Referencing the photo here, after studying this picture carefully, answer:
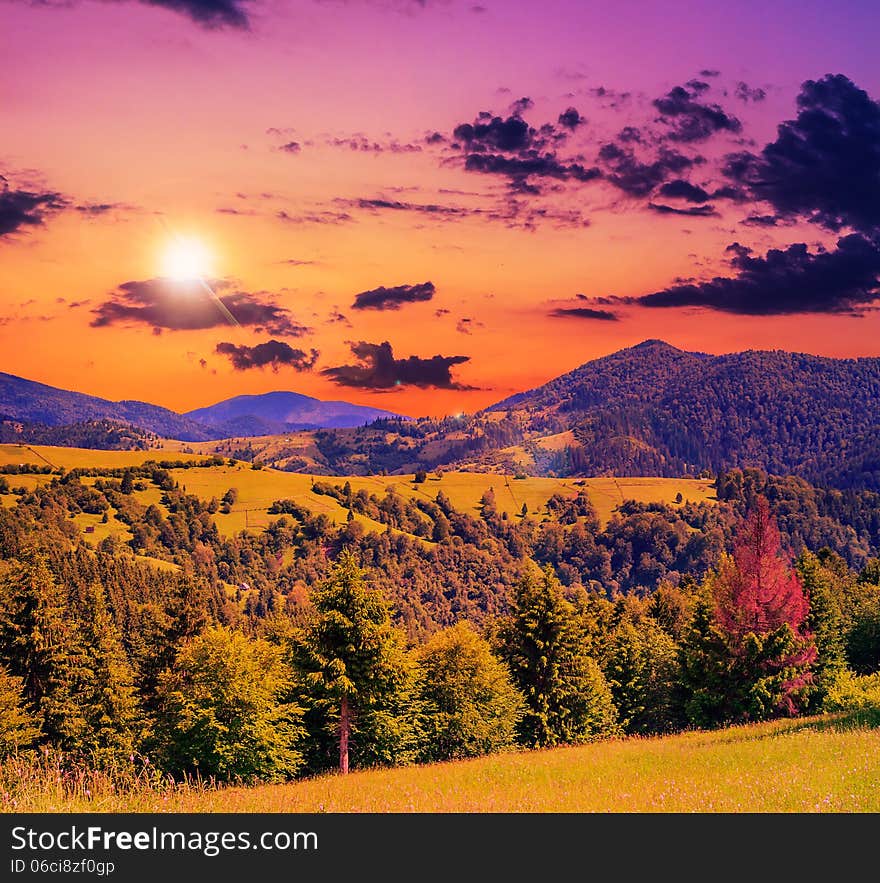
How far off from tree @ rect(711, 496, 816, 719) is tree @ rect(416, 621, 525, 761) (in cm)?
1662

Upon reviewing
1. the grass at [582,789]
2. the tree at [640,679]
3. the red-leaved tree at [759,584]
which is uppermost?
the red-leaved tree at [759,584]

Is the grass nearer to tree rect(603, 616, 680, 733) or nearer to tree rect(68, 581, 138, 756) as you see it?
tree rect(68, 581, 138, 756)

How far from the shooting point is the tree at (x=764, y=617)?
4897cm

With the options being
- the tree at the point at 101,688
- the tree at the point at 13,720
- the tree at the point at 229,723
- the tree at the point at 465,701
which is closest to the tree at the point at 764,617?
the tree at the point at 465,701

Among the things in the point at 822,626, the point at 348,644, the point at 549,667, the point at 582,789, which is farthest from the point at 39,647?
the point at 822,626

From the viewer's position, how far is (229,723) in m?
41.5

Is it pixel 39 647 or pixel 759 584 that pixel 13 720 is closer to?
pixel 39 647

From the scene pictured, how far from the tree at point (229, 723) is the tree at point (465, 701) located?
12.8m

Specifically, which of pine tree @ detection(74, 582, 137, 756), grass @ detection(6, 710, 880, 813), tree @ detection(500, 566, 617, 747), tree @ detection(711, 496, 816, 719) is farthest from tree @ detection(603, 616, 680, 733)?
grass @ detection(6, 710, 880, 813)

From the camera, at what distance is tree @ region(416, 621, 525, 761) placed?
53906 mm

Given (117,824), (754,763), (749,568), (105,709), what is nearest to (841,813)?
(754,763)

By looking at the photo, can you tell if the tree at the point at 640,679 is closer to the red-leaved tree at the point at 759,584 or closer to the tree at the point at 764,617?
the tree at the point at 764,617

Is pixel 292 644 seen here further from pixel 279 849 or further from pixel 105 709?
pixel 279 849

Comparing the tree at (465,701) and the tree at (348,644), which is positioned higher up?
A: the tree at (348,644)
